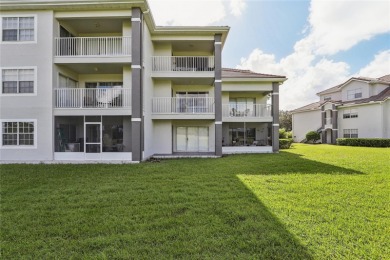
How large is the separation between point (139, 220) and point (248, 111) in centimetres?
1793

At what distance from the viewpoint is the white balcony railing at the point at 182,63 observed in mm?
17047

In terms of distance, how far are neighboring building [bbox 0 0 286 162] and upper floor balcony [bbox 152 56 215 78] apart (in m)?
0.07

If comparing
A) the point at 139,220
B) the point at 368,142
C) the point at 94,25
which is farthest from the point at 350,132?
the point at 139,220

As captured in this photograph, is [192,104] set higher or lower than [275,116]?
higher

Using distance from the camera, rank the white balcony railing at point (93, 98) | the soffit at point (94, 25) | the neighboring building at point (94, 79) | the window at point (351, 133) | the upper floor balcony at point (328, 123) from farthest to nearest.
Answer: the upper floor balcony at point (328, 123) < the window at point (351, 133) < the soffit at point (94, 25) < the white balcony railing at point (93, 98) < the neighboring building at point (94, 79)

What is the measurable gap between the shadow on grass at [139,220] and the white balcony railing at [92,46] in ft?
28.3

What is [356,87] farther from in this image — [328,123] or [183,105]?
[183,105]

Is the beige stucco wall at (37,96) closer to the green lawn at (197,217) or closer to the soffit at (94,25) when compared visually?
the soffit at (94,25)

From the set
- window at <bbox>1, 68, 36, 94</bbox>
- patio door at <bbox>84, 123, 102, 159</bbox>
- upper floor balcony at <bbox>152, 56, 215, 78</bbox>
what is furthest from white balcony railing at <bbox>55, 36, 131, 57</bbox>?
patio door at <bbox>84, 123, 102, 159</bbox>

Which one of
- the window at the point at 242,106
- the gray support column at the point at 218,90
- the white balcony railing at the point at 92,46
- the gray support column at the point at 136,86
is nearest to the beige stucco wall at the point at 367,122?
the window at the point at 242,106

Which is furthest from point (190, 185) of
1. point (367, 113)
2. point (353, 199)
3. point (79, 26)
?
point (367, 113)

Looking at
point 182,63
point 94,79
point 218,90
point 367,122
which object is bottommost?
point 367,122

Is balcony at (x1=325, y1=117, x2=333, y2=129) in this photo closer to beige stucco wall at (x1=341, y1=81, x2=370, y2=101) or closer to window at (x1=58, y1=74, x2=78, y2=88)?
beige stucco wall at (x1=341, y1=81, x2=370, y2=101)

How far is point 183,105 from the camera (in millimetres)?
17453
